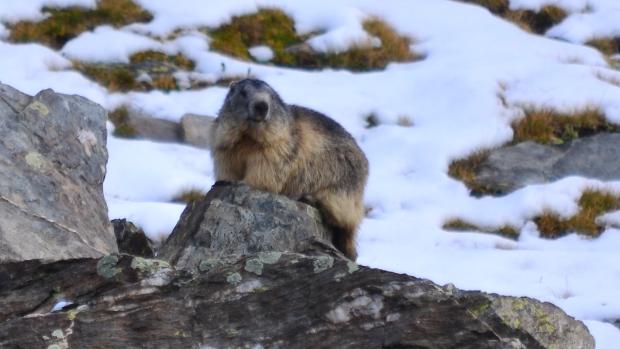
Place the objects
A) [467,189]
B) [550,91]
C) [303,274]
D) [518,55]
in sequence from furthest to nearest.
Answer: [518,55] < [550,91] < [467,189] < [303,274]

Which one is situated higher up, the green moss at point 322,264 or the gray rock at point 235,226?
the green moss at point 322,264

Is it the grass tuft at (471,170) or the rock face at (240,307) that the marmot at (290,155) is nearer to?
the rock face at (240,307)

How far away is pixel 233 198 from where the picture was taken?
34.4 feet

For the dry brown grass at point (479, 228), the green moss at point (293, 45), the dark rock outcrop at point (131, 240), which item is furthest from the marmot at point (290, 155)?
the green moss at point (293, 45)

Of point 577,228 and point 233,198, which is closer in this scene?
point 233,198

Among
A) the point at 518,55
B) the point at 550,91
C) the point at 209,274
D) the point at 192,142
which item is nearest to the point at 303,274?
the point at 209,274

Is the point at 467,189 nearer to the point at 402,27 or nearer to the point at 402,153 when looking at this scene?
the point at 402,153

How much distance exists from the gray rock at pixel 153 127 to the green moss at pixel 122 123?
0.11 feet

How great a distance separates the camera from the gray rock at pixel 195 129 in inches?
722

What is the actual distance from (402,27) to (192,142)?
20.9 feet

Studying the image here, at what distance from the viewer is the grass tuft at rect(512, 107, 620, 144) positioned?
735 inches

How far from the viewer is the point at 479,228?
53.5 feet

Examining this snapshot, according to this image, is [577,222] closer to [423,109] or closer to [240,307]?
[423,109]

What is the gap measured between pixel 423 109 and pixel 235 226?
10.4 meters
